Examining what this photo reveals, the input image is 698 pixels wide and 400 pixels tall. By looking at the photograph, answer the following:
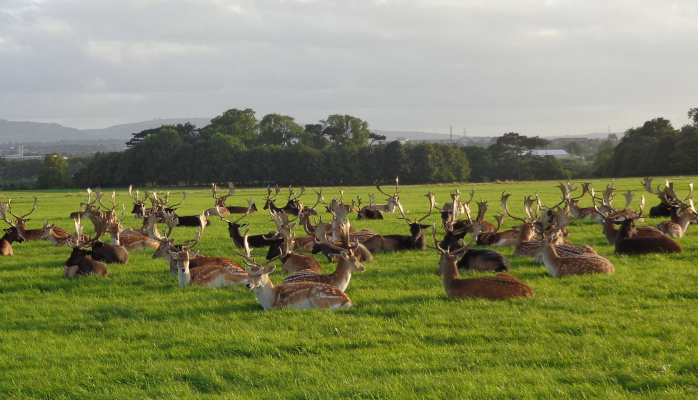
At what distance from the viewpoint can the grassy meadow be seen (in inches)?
172

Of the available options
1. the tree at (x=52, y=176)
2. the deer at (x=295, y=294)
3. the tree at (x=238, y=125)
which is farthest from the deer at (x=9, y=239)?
the tree at (x=238, y=125)

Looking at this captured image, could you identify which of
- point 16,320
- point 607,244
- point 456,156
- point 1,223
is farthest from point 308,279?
point 456,156

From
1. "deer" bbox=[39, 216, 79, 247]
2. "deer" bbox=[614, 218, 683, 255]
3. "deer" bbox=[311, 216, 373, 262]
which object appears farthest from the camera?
"deer" bbox=[39, 216, 79, 247]

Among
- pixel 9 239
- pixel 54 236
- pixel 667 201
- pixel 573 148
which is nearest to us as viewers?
pixel 9 239

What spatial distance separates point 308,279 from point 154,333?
6.47ft

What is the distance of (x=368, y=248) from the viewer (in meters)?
10.7

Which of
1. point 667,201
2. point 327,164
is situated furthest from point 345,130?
point 667,201

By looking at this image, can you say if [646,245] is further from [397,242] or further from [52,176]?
A: [52,176]

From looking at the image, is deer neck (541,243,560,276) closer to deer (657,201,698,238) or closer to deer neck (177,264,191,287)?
deer neck (177,264,191,287)

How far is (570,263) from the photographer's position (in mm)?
8094

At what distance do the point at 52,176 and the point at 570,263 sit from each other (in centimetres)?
5719

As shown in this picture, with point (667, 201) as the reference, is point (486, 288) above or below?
below

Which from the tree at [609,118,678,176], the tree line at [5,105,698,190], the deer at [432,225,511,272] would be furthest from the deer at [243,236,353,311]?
the tree at [609,118,678,176]

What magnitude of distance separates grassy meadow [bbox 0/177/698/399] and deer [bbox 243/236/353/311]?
17cm
